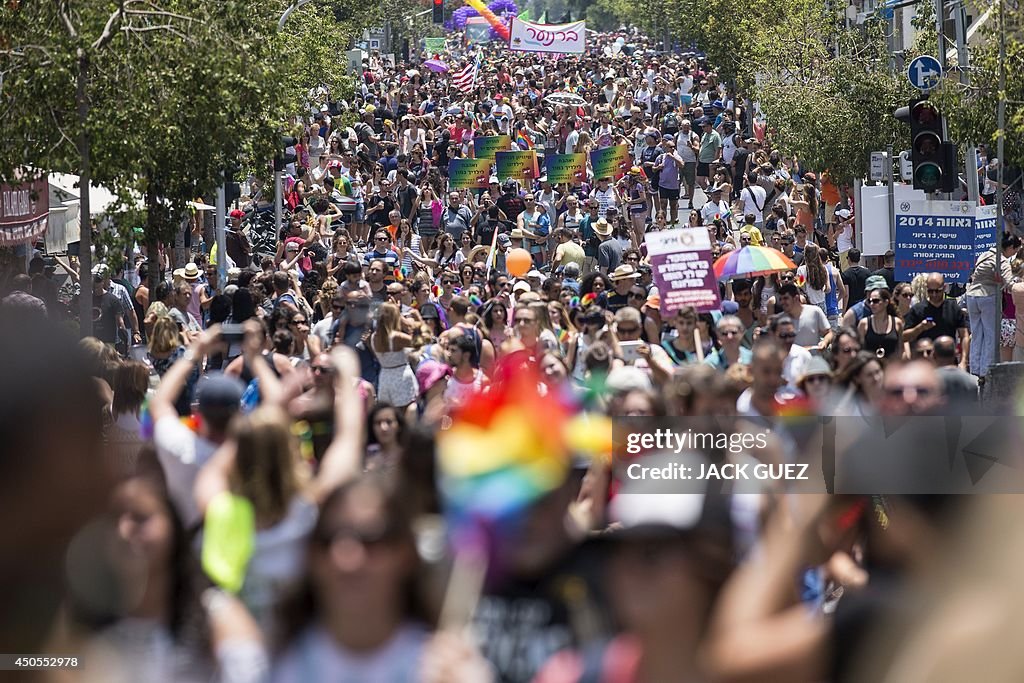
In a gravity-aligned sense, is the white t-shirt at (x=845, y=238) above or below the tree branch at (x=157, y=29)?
below

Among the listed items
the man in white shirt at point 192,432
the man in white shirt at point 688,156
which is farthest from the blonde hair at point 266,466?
the man in white shirt at point 688,156

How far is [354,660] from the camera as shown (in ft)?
14.9

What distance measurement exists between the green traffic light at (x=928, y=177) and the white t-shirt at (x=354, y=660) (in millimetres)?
12817

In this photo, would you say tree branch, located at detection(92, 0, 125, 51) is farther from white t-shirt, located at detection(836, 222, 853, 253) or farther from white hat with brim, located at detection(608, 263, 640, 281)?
white t-shirt, located at detection(836, 222, 853, 253)

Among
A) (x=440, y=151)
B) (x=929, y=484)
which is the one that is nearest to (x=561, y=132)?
(x=440, y=151)

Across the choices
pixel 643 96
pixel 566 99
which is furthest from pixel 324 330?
pixel 643 96

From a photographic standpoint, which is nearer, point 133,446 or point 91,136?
point 133,446

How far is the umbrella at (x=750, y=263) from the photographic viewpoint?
50.0 ft

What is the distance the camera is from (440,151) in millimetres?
38344

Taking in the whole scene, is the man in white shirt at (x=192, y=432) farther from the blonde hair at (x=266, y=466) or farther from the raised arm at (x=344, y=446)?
the blonde hair at (x=266, y=466)

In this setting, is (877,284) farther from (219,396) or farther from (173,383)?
(219,396)

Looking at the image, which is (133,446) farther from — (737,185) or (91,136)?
(737,185)

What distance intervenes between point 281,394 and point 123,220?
952cm

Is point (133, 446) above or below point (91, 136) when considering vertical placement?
below
